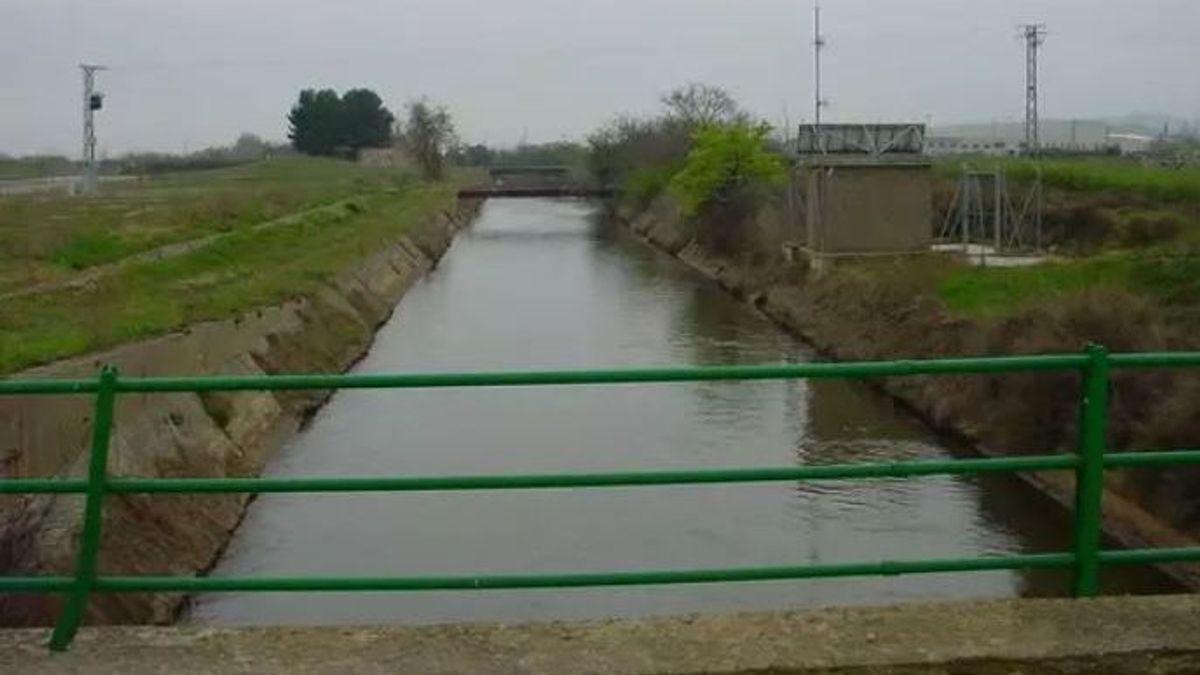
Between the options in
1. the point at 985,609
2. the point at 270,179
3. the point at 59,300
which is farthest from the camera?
the point at 270,179

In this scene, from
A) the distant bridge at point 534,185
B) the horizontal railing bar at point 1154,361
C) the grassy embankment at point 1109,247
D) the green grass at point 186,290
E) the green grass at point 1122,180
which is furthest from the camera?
the distant bridge at point 534,185

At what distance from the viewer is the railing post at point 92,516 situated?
4.07 meters

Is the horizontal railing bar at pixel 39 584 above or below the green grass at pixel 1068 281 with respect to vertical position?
below

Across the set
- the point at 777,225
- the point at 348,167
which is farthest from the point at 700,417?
the point at 348,167

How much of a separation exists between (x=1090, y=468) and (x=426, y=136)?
115999 mm

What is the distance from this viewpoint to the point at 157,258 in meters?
33.3

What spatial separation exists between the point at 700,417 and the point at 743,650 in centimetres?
2012

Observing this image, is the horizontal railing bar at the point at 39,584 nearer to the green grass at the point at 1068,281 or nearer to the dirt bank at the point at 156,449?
the dirt bank at the point at 156,449

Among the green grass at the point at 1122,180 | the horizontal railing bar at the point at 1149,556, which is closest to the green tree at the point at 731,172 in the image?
the green grass at the point at 1122,180

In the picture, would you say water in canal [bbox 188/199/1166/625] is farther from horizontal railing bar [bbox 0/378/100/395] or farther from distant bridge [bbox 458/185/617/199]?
distant bridge [bbox 458/185/617/199]

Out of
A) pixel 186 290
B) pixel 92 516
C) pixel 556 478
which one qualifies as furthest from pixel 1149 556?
pixel 186 290

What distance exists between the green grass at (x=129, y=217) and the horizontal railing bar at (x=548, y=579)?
23598mm

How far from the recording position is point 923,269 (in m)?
34.8

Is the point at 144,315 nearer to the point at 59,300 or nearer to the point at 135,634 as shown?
the point at 59,300
